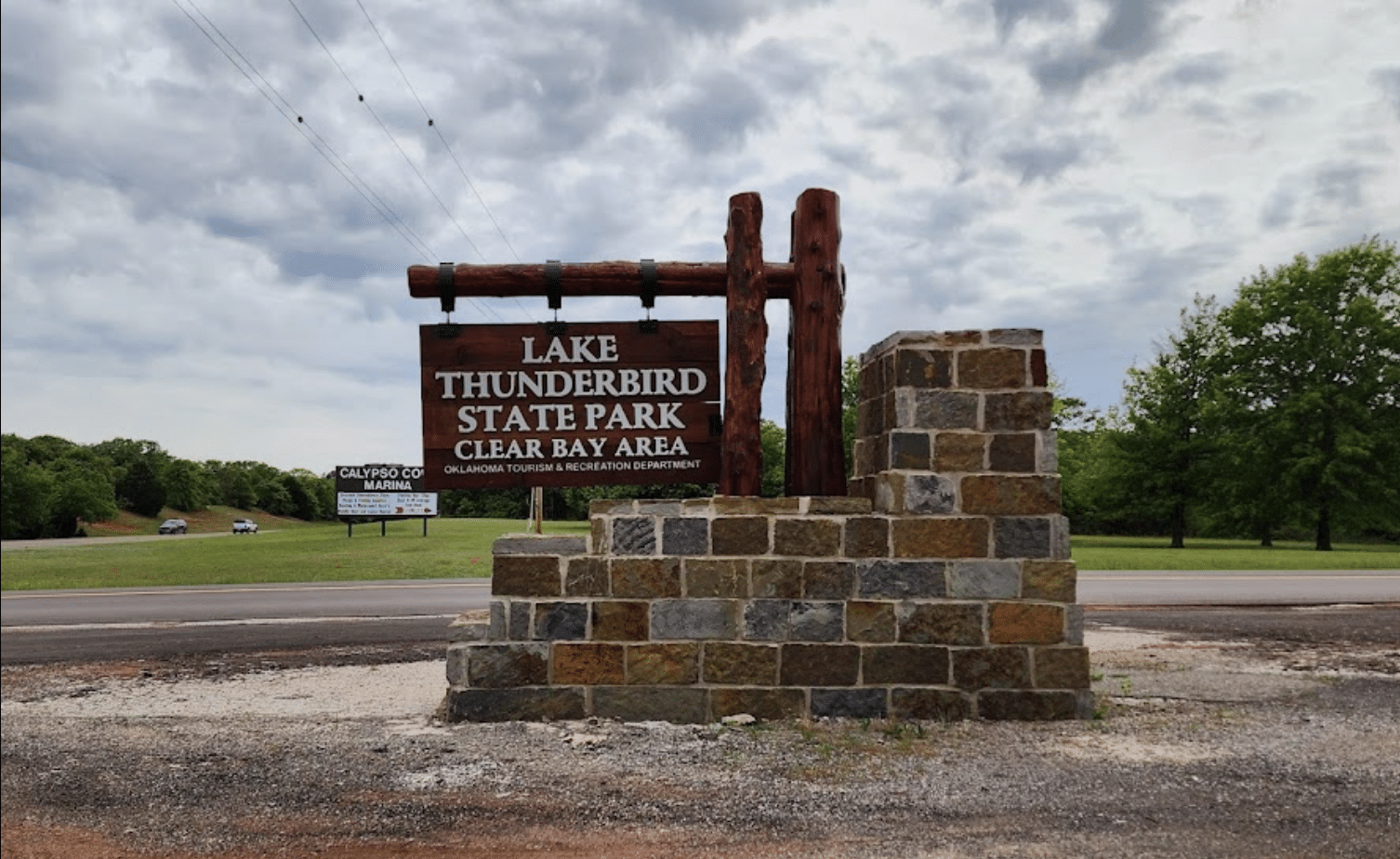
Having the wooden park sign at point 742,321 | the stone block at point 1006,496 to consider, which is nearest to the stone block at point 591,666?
the wooden park sign at point 742,321

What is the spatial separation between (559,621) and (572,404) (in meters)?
1.54

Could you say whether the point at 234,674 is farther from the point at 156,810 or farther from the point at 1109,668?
the point at 1109,668

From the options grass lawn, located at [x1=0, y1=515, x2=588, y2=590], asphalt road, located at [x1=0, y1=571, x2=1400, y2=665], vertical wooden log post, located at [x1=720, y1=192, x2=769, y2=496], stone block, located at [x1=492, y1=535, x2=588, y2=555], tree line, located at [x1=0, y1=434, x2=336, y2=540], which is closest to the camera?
tree line, located at [x1=0, y1=434, x2=336, y2=540]

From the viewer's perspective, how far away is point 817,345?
20.3 feet

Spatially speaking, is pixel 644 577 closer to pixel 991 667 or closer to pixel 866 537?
pixel 866 537

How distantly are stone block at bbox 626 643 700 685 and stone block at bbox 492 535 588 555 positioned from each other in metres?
0.73

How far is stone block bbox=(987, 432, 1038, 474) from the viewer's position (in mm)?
5664

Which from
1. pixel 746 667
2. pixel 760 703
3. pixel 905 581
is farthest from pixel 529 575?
pixel 905 581

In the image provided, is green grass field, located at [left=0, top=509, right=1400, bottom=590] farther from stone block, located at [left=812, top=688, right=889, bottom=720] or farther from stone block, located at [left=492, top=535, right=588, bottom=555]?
stone block, located at [left=812, top=688, right=889, bottom=720]

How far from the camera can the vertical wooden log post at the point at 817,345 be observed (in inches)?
243

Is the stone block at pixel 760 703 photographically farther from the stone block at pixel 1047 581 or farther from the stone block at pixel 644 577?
the stone block at pixel 1047 581

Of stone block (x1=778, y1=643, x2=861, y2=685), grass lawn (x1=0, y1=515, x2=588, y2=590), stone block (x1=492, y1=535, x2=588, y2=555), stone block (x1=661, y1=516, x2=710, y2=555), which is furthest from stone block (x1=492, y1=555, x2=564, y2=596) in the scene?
grass lawn (x1=0, y1=515, x2=588, y2=590)

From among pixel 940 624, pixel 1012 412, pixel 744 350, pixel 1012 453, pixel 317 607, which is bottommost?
pixel 317 607

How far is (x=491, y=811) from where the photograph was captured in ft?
13.4
